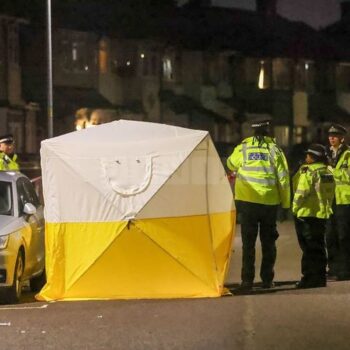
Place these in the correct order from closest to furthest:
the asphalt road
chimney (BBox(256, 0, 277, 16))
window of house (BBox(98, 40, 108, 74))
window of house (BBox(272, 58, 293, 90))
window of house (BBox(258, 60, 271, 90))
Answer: the asphalt road → window of house (BBox(98, 40, 108, 74)) → window of house (BBox(258, 60, 271, 90)) → window of house (BBox(272, 58, 293, 90)) → chimney (BBox(256, 0, 277, 16))

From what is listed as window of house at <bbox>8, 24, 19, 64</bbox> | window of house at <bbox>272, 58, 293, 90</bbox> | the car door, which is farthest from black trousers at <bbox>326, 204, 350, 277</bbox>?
window of house at <bbox>272, 58, 293, 90</bbox>

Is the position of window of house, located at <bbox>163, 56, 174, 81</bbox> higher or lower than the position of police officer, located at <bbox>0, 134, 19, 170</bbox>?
higher

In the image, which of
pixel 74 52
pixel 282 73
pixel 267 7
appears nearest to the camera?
pixel 74 52

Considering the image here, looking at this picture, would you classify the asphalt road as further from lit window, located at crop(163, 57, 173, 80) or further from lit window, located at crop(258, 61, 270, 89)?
lit window, located at crop(258, 61, 270, 89)

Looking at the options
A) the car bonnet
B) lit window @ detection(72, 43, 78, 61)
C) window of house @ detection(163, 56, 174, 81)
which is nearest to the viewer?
the car bonnet

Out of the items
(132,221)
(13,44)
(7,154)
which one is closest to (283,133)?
(13,44)

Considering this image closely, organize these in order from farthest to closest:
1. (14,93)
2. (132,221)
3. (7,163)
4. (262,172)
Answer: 1. (14,93)
2. (7,163)
3. (262,172)
4. (132,221)

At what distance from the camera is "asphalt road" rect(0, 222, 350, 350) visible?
7.40 meters

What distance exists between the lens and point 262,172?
10.4m

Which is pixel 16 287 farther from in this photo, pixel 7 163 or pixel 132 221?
pixel 7 163

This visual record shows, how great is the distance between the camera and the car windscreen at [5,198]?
10.6m

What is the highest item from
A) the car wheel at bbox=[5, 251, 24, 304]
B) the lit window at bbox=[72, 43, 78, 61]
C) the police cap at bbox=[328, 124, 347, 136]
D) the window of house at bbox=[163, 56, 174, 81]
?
the lit window at bbox=[72, 43, 78, 61]

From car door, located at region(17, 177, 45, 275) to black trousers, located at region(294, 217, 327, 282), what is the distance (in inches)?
119

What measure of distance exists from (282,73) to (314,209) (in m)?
45.7
